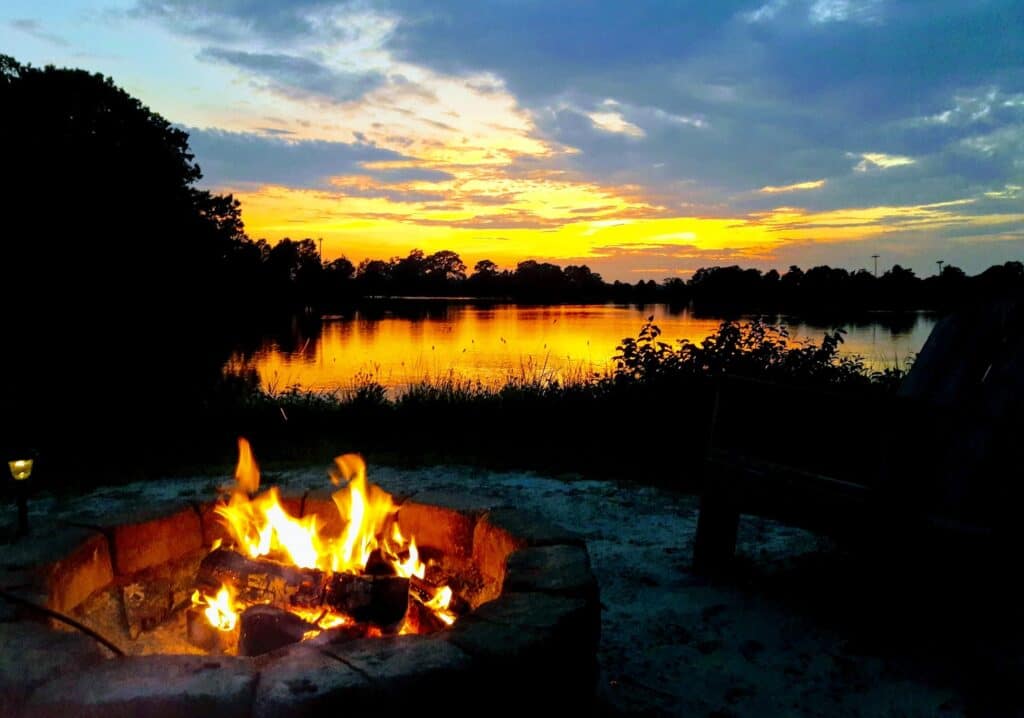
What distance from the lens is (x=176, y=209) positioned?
21.3 metres

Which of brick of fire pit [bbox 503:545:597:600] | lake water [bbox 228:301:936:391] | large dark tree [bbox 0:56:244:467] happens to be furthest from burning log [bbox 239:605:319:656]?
large dark tree [bbox 0:56:244:467]

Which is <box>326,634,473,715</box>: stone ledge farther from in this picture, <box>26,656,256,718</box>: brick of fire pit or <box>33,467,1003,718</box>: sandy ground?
<box>33,467,1003,718</box>: sandy ground

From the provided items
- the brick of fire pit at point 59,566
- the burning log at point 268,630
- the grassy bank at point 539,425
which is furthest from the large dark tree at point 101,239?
the burning log at point 268,630

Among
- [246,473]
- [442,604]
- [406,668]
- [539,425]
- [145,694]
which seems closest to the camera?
[145,694]

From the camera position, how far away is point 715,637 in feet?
12.2

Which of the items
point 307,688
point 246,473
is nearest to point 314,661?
point 307,688

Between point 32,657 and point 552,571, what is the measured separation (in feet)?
5.89

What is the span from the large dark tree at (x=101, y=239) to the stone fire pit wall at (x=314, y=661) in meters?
12.3

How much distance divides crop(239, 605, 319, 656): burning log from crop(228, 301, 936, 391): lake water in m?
8.46

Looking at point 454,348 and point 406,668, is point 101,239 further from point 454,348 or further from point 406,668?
point 406,668

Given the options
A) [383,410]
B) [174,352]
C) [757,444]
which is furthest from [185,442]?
[174,352]

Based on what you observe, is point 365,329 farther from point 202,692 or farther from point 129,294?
point 202,692

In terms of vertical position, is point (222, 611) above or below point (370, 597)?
below

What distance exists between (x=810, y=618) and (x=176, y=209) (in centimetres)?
2170
